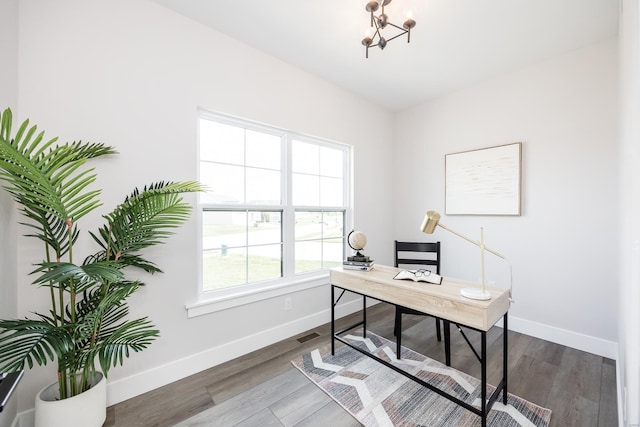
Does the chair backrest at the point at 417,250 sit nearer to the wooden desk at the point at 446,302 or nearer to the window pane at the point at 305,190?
the wooden desk at the point at 446,302

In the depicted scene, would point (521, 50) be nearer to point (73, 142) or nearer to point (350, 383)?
point (350, 383)

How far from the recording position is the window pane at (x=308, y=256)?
110 inches

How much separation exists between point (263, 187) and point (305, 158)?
2.08ft

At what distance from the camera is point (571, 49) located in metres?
2.38

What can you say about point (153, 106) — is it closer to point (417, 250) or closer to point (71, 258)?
point (71, 258)

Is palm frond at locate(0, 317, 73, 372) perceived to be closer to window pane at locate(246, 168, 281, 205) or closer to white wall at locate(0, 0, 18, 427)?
white wall at locate(0, 0, 18, 427)

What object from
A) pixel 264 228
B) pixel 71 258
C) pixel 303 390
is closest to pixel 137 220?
pixel 71 258

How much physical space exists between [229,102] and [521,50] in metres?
2.69

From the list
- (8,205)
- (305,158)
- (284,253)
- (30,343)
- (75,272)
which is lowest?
(30,343)

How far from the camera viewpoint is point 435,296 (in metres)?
1.62

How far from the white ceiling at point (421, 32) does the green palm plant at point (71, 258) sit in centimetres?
142

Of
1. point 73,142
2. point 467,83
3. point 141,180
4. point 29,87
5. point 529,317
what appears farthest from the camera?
point 467,83

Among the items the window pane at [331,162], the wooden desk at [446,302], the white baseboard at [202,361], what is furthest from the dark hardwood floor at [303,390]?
the window pane at [331,162]

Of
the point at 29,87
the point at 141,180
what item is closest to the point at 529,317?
the point at 141,180
